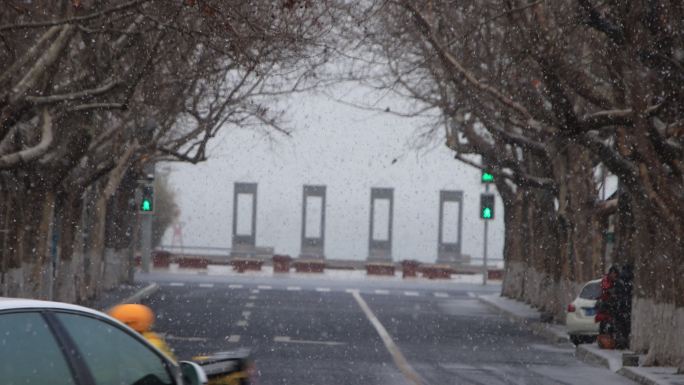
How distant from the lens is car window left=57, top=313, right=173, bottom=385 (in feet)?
19.7

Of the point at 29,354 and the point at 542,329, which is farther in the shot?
the point at 542,329

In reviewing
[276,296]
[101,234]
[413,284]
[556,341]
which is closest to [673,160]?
[556,341]

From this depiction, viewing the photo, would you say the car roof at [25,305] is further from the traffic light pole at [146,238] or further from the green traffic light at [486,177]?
the traffic light pole at [146,238]

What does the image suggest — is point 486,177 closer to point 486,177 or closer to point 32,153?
point 486,177

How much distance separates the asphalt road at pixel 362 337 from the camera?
62.1 feet

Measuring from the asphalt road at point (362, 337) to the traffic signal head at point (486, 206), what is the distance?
2825 mm

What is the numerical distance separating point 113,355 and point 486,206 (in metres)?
39.5

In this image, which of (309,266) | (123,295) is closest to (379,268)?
(309,266)

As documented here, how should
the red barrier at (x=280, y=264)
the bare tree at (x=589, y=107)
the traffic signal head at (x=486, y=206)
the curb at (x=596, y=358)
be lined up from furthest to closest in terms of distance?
the red barrier at (x=280, y=264) → the traffic signal head at (x=486, y=206) → the curb at (x=596, y=358) → the bare tree at (x=589, y=107)

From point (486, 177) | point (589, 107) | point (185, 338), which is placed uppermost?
point (589, 107)

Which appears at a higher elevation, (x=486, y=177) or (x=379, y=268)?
(x=486, y=177)

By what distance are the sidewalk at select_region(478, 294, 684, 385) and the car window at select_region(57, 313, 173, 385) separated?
1219 cm

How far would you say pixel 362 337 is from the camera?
2647 cm

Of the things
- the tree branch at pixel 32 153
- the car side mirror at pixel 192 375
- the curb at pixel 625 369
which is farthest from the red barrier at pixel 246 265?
the car side mirror at pixel 192 375
